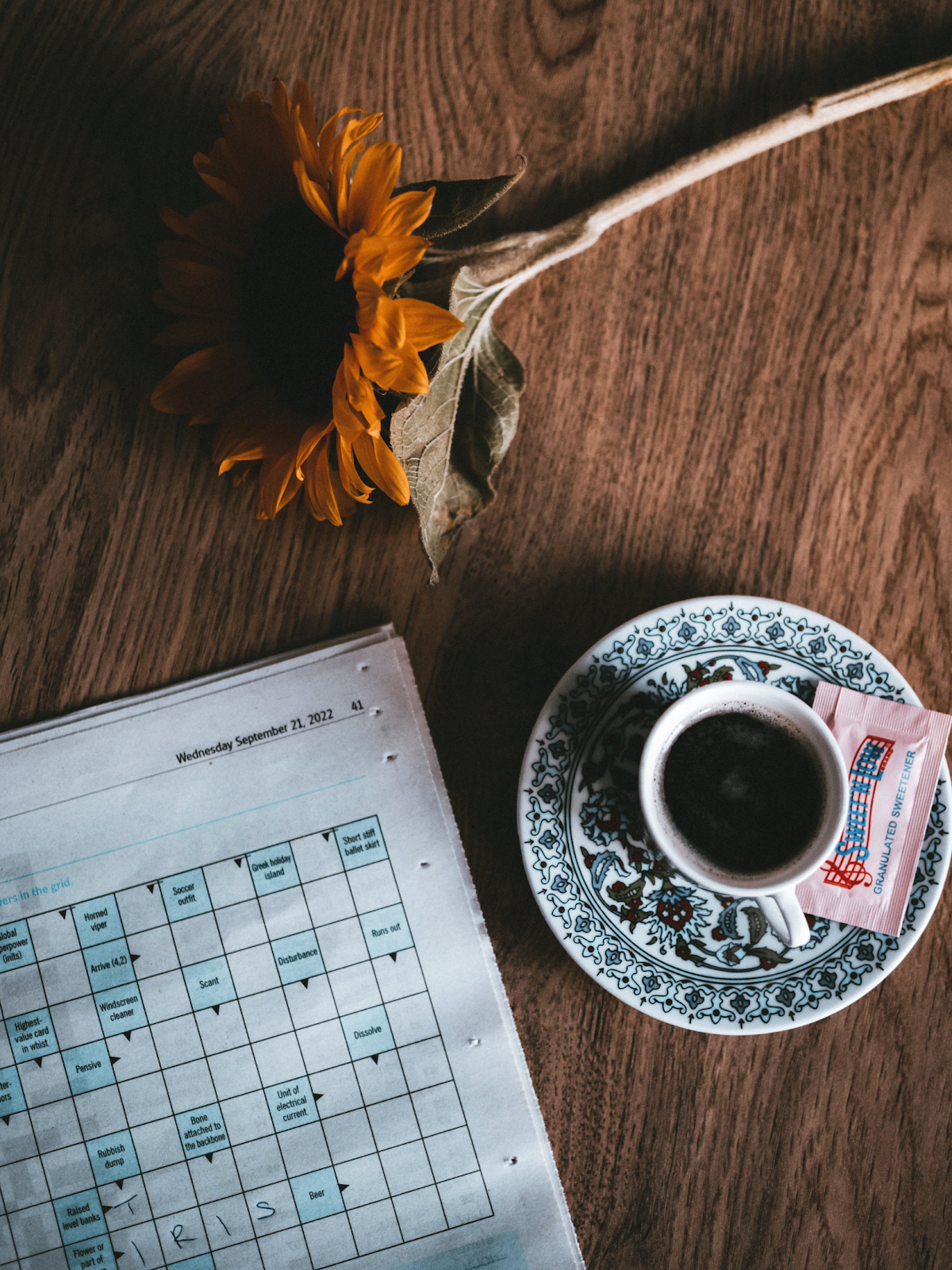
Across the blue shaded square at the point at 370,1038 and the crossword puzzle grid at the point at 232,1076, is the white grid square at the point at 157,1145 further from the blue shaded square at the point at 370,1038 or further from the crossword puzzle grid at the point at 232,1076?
the blue shaded square at the point at 370,1038

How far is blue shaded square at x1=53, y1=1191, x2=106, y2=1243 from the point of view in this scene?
60 centimetres

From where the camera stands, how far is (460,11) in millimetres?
622

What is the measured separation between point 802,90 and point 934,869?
1.89 ft

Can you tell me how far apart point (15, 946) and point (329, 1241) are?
0.31m

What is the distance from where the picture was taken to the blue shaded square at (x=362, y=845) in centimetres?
61

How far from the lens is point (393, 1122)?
60 cm

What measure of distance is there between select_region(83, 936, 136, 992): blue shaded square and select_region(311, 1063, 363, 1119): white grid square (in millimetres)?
159

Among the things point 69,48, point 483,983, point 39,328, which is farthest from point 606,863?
point 69,48

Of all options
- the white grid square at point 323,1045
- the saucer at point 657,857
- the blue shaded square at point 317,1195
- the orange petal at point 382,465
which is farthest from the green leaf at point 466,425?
the blue shaded square at point 317,1195

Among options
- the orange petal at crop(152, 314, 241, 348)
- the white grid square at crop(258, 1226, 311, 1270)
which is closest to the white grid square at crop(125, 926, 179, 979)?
the white grid square at crop(258, 1226, 311, 1270)

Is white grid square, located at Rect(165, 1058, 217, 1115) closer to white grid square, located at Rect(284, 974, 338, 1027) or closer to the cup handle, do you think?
white grid square, located at Rect(284, 974, 338, 1027)

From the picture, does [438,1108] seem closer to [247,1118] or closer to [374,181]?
[247,1118]

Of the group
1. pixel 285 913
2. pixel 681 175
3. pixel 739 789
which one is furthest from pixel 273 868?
pixel 681 175

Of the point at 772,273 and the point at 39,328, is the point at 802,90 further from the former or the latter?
the point at 39,328
